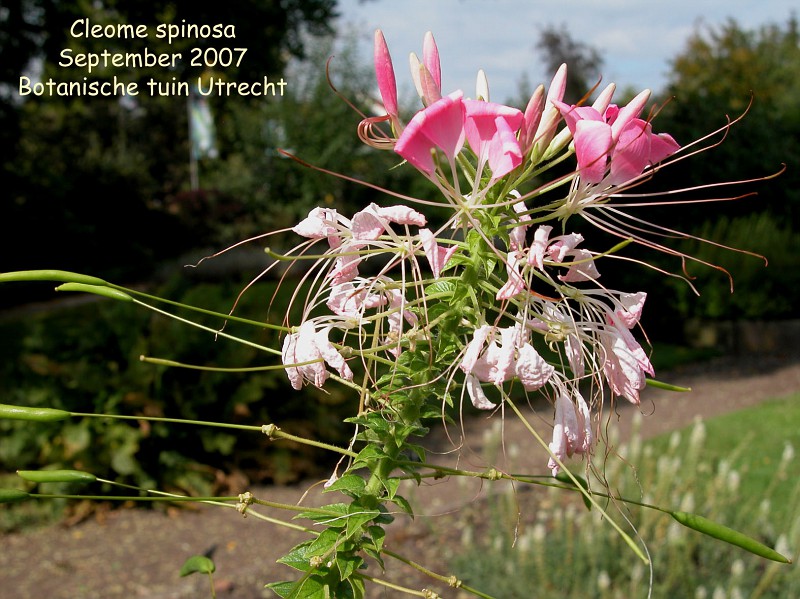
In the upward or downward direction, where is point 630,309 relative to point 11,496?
upward

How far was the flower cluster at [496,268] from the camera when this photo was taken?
0.78 metres

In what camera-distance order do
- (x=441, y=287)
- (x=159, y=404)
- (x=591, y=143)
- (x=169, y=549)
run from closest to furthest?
1. (x=591, y=143)
2. (x=441, y=287)
3. (x=169, y=549)
4. (x=159, y=404)

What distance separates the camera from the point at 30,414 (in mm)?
673

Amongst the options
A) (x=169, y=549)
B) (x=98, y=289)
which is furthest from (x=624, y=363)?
(x=169, y=549)

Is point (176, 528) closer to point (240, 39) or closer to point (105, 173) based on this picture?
point (240, 39)

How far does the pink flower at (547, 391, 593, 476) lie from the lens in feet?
2.65

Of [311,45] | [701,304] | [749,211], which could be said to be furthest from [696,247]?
[311,45]

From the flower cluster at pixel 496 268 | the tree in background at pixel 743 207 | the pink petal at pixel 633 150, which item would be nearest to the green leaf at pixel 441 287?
the flower cluster at pixel 496 268

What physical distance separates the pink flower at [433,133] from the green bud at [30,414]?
0.39 meters

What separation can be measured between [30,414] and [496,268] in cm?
49

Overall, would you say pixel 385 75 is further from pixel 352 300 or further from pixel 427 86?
pixel 352 300

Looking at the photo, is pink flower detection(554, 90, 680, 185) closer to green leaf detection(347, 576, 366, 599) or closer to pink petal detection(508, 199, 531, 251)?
pink petal detection(508, 199, 531, 251)

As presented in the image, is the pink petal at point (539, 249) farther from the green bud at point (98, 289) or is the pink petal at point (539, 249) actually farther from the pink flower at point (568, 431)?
the green bud at point (98, 289)

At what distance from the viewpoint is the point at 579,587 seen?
354cm
